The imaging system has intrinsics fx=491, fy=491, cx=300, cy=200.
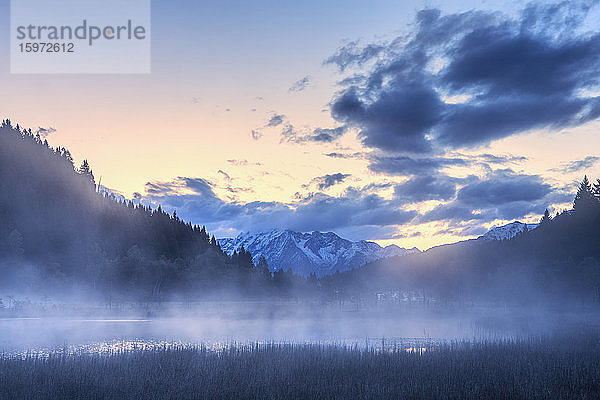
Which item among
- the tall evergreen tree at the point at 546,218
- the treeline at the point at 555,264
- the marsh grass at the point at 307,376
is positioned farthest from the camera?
the tall evergreen tree at the point at 546,218

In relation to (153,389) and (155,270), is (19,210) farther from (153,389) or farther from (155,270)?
(153,389)

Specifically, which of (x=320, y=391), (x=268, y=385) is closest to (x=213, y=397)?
Result: (x=268, y=385)

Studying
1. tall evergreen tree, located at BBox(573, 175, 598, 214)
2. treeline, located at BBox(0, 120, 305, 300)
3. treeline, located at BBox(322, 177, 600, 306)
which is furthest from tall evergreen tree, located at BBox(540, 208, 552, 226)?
treeline, located at BBox(0, 120, 305, 300)

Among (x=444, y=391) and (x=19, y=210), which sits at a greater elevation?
(x=19, y=210)

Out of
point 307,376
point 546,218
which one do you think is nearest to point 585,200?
point 546,218

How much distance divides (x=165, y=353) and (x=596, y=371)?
2731 cm

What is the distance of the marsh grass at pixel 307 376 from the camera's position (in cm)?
2342

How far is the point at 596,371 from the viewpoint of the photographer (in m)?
27.9

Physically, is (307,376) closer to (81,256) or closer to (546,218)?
(81,256)

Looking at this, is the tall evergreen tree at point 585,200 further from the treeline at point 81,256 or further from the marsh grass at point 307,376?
the marsh grass at point 307,376

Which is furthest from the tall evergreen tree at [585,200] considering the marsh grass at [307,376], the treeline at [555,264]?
the marsh grass at [307,376]

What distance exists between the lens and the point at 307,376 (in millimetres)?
27734

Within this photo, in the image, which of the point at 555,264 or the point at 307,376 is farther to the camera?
the point at 555,264

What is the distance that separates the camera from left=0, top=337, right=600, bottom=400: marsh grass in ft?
76.8
